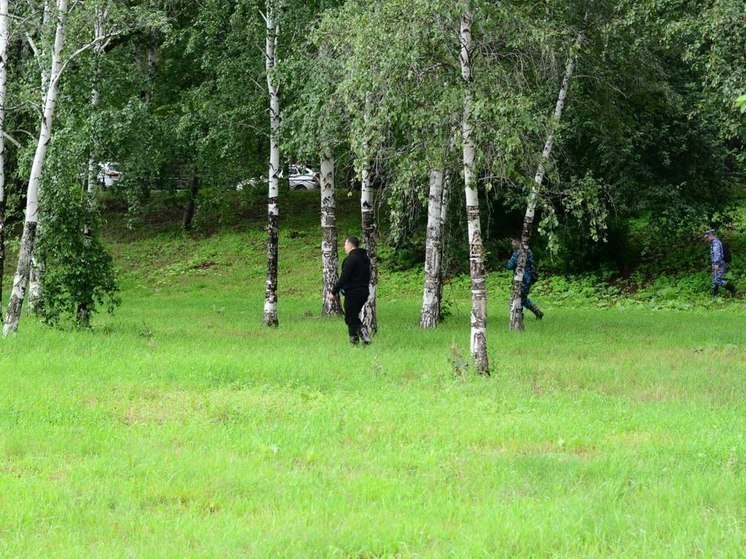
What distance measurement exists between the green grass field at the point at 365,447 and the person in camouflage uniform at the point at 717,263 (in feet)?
23.7

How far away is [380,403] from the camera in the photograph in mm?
9500

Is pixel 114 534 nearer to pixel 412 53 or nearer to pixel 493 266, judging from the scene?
pixel 412 53

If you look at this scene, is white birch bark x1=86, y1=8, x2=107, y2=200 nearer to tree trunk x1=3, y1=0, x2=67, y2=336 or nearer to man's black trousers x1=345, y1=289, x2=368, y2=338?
tree trunk x1=3, y1=0, x2=67, y2=336

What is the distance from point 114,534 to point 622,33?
1370cm

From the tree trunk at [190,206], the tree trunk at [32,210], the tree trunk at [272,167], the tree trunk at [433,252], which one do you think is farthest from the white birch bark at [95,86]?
the tree trunk at [190,206]

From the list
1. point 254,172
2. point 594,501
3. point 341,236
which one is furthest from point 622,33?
point 341,236

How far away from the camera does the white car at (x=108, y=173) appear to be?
69.2ft

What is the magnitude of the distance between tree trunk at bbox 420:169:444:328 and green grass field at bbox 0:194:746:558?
2085 mm

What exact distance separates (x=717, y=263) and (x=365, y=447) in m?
16.7

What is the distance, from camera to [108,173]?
105 ft

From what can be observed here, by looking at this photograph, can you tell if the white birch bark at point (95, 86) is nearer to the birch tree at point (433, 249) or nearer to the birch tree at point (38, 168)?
the birch tree at point (38, 168)

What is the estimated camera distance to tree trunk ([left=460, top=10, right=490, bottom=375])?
11.6 meters

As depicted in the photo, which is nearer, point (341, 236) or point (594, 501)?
point (594, 501)

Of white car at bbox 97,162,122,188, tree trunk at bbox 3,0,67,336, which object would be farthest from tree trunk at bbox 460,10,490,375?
white car at bbox 97,162,122,188
